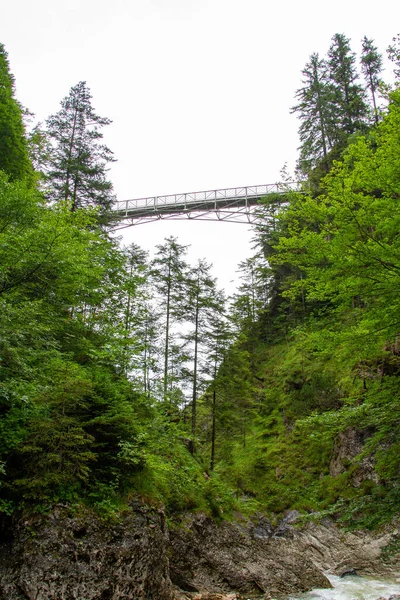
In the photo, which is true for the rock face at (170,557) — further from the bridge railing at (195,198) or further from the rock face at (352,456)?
the bridge railing at (195,198)

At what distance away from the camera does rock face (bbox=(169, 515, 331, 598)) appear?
9.78 metres

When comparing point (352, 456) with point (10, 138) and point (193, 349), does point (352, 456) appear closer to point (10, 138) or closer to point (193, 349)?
point (193, 349)

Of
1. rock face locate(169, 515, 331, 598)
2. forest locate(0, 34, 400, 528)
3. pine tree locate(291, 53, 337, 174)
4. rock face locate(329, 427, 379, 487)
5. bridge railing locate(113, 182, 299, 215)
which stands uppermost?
pine tree locate(291, 53, 337, 174)

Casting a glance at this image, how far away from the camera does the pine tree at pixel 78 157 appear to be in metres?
19.2

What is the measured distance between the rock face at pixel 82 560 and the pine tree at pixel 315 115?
2898cm

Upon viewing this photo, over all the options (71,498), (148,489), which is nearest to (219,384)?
(148,489)

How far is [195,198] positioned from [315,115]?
38.5 feet

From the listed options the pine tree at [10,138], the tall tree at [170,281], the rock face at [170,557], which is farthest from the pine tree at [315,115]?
the rock face at [170,557]

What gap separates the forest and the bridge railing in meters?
1.95

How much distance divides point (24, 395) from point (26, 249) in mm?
3481

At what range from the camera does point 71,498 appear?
6809 mm

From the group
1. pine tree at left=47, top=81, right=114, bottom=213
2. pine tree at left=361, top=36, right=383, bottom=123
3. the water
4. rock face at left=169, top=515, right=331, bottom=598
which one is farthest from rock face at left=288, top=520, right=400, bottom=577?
pine tree at left=361, top=36, right=383, bottom=123

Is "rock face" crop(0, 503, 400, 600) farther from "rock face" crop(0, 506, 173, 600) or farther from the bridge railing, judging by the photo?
the bridge railing

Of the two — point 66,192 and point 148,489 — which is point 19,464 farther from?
point 66,192
